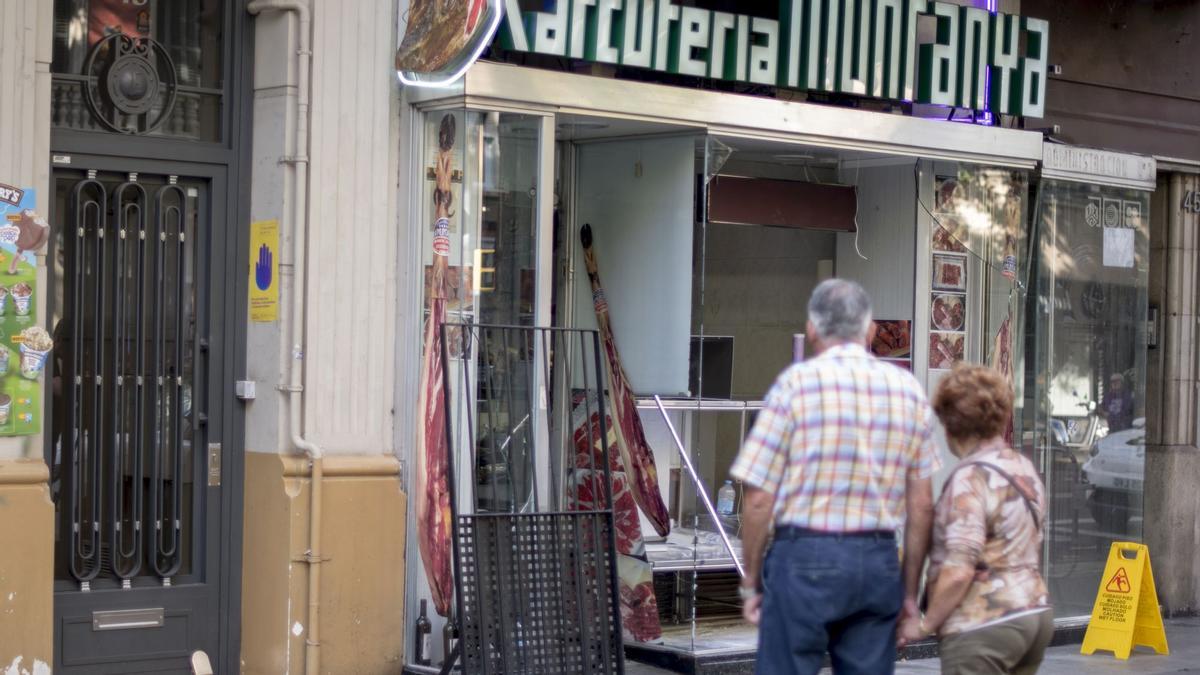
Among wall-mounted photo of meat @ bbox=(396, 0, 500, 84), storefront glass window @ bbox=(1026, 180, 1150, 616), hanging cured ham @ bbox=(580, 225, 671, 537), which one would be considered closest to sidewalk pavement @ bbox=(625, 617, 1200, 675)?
storefront glass window @ bbox=(1026, 180, 1150, 616)

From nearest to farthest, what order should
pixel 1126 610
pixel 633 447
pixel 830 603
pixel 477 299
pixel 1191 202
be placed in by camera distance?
pixel 830 603 → pixel 477 299 → pixel 633 447 → pixel 1126 610 → pixel 1191 202

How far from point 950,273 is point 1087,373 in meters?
1.21

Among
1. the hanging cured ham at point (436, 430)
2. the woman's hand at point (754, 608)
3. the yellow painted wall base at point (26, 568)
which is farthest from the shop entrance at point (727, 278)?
the woman's hand at point (754, 608)

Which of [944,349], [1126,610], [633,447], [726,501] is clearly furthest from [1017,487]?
[944,349]

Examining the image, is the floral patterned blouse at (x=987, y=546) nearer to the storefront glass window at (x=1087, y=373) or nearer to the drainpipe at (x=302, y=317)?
the drainpipe at (x=302, y=317)

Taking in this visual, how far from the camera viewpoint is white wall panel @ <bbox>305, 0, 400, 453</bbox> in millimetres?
8055

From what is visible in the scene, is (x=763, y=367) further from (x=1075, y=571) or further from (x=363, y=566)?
(x=363, y=566)

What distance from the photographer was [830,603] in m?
4.75

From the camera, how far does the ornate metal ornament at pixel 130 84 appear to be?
7781mm

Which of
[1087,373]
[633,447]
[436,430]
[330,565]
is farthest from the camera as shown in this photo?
[1087,373]

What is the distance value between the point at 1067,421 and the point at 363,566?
17.2 feet

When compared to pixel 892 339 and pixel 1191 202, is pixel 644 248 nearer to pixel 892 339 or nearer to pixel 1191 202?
pixel 892 339

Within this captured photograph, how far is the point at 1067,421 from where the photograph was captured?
10953mm

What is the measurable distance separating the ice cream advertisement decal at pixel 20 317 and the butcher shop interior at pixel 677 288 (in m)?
1.98
